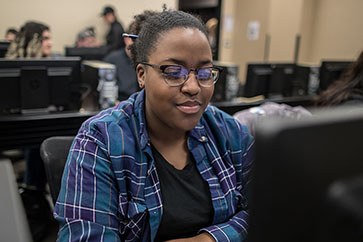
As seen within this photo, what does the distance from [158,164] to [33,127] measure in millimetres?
1519

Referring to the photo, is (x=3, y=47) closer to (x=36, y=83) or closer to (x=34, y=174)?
(x=36, y=83)

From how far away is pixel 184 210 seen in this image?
3.28 feet

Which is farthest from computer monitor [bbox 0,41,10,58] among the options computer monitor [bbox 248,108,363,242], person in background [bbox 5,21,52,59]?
computer monitor [bbox 248,108,363,242]

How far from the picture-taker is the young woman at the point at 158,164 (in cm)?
90

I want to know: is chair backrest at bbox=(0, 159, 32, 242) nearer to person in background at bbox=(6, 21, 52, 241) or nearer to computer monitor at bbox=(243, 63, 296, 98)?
person in background at bbox=(6, 21, 52, 241)

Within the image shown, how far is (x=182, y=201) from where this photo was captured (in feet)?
3.30

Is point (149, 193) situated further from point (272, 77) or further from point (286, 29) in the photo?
point (286, 29)

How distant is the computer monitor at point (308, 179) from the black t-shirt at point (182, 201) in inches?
27.7

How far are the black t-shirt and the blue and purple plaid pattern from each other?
22mm

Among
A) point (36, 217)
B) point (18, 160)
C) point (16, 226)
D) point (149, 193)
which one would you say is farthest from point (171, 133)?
point (18, 160)

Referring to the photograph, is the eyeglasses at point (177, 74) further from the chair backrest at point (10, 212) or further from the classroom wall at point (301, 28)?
the classroom wall at point (301, 28)

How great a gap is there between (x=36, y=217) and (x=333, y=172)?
2.20 metres

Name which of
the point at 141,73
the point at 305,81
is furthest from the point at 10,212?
the point at 305,81

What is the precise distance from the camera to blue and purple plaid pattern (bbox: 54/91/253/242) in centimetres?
88
